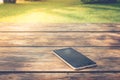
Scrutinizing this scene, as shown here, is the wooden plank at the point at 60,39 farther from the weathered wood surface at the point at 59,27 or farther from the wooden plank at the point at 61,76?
the wooden plank at the point at 61,76

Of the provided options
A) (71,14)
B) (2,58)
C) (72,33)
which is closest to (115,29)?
(72,33)

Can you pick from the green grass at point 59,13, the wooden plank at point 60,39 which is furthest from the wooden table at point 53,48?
the green grass at point 59,13

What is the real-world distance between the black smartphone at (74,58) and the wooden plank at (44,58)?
0.02 metres

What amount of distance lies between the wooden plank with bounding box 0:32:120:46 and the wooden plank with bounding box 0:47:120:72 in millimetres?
105

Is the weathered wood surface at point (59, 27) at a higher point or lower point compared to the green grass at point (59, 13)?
higher

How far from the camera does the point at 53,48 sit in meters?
1.50

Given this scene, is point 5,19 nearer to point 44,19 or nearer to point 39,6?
point 44,19

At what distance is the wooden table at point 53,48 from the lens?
1158mm

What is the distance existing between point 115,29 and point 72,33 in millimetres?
361

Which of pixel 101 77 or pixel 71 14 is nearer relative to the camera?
pixel 101 77

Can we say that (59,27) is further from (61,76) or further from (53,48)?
(61,76)

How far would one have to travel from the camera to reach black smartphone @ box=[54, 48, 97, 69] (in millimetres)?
1213

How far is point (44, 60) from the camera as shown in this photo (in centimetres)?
131

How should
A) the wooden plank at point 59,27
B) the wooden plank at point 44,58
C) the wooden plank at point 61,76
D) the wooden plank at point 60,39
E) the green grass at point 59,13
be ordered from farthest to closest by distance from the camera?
the green grass at point 59,13
the wooden plank at point 59,27
the wooden plank at point 60,39
the wooden plank at point 44,58
the wooden plank at point 61,76
